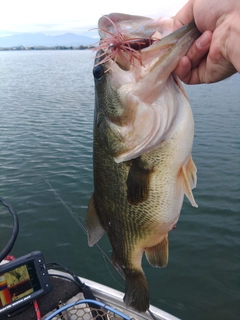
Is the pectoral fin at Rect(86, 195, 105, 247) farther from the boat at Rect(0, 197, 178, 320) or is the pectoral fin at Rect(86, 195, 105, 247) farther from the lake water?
the lake water

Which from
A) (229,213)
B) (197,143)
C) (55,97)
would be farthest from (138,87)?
(55,97)

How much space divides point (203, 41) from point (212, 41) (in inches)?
1.7

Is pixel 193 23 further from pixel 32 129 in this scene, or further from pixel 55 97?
pixel 55 97

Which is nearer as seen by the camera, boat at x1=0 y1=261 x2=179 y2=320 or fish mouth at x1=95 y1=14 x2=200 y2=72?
fish mouth at x1=95 y1=14 x2=200 y2=72

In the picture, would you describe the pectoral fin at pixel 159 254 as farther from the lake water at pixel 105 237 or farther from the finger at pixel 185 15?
the lake water at pixel 105 237

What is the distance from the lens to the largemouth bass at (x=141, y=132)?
165 cm

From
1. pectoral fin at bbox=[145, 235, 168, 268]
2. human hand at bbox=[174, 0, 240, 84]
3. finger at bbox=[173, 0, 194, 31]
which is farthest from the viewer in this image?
pectoral fin at bbox=[145, 235, 168, 268]

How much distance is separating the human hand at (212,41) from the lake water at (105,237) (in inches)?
156

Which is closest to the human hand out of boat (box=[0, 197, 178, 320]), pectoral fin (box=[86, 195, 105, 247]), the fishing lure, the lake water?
the fishing lure

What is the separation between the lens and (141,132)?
70.2 inches

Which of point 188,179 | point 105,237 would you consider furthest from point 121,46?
point 105,237

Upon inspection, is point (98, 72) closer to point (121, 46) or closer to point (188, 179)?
point (121, 46)

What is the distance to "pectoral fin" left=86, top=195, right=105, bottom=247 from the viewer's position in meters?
2.20

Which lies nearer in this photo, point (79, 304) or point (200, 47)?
point (200, 47)
